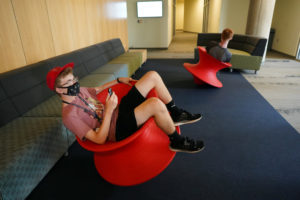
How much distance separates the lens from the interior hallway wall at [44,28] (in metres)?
2.17

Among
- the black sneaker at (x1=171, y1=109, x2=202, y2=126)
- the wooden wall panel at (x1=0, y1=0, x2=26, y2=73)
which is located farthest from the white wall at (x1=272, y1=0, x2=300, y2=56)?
the wooden wall panel at (x1=0, y1=0, x2=26, y2=73)

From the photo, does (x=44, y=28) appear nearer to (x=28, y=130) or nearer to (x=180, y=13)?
(x=28, y=130)

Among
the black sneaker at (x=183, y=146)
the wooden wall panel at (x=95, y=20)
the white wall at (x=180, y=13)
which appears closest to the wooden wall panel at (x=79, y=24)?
the wooden wall panel at (x=95, y=20)

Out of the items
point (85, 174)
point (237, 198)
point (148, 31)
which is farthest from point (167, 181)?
point (148, 31)

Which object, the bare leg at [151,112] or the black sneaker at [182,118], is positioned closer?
the bare leg at [151,112]

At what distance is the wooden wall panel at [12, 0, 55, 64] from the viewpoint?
91.5 inches

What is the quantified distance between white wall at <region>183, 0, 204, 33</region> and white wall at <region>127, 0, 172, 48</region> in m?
6.19

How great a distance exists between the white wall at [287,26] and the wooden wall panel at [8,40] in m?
7.08

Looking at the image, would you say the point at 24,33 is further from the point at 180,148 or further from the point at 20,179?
the point at 180,148

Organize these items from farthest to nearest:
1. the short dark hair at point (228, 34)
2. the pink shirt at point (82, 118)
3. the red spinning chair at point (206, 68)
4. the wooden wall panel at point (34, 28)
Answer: the red spinning chair at point (206, 68), the short dark hair at point (228, 34), the wooden wall panel at point (34, 28), the pink shirt at point (82, 118)

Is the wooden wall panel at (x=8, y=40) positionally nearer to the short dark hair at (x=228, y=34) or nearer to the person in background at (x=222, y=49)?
the person in background at (x=222, y=49)

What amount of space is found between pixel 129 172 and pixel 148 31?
7404 mm

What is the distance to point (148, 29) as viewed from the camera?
8.17 meters

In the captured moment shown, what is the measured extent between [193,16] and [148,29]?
752 cm
